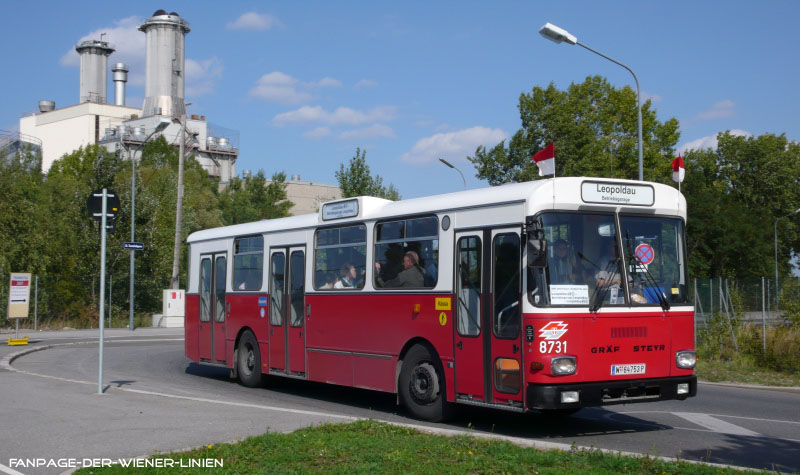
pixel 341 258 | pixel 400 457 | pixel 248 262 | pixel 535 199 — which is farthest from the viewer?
pixel 248 262

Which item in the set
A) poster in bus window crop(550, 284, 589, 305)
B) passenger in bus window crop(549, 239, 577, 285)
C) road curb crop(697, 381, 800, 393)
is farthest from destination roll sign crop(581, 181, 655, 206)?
road curb crop(697, 381, 800, 393)

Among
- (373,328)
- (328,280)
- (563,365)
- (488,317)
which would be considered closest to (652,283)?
(563,365)

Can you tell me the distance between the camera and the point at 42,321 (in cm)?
3975

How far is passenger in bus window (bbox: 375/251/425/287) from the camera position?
12.2 metres

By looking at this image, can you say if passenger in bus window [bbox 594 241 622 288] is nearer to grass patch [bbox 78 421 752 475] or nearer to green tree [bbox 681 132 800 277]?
grass patch [bbox 78 421 752 475]

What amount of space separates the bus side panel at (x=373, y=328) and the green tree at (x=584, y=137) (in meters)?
30.9

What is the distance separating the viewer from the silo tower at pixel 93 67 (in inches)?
4033

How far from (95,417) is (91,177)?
1292 inches

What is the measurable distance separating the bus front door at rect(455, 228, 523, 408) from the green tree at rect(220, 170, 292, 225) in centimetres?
6690

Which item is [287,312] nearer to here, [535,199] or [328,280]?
[328,280]

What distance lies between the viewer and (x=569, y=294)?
10219 millimetres

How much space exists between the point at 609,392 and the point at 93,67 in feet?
339

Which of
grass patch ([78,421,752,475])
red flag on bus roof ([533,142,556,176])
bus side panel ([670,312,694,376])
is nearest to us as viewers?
grass patch ([78,421,752,475])

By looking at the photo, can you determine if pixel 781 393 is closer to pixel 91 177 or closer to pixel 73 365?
pixel 73 365
